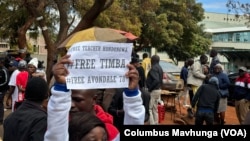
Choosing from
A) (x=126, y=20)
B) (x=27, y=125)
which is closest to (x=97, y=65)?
(x=27, y=125)

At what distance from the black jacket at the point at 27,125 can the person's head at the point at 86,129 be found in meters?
0.72

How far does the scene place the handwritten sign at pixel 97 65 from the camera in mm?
2787

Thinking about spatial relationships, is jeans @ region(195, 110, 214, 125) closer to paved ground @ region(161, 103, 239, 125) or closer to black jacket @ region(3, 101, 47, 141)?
paved ground @ region(161, 103, 239, 125)

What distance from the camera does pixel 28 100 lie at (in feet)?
13.3

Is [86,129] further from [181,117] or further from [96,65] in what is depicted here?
[181,117]

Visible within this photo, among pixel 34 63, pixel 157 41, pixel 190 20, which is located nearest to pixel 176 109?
pixel 34 63

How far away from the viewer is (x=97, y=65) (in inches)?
115

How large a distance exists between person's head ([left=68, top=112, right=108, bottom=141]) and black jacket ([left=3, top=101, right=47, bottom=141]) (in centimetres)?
72

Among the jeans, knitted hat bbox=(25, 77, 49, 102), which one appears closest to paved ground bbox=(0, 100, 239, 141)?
the jeans

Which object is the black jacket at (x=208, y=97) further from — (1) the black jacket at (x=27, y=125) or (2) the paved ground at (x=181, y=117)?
(1) the black jacket at (x=27, y=125)

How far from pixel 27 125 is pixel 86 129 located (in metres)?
0.99

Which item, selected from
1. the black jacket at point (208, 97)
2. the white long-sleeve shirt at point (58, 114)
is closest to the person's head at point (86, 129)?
Result: the white long-sleeve shirt at point (58, 114)

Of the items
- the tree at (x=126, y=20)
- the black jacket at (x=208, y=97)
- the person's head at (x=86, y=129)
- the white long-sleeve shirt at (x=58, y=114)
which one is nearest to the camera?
the white long-sleeve shirt at (x=58, y=114)

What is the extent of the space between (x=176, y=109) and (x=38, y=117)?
1048 cm
